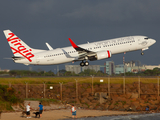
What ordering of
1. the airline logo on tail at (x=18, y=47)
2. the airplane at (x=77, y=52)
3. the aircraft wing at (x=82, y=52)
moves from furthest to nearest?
the airline logo on tail at (x=18, y=47)
the airplane at (x=77, y=52)
the aircraft wing at (x=82, y=52)

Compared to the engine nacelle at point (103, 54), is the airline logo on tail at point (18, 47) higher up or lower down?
higher up

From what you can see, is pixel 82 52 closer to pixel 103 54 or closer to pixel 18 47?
pixel 103 54

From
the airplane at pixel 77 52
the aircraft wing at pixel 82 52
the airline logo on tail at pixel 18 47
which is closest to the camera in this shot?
the aircraft wing at pixel 82 52

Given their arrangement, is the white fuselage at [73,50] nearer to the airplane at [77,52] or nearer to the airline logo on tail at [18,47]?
the airplane at [77,52]

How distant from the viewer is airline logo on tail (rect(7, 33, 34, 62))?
160ft

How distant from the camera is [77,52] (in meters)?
48.3

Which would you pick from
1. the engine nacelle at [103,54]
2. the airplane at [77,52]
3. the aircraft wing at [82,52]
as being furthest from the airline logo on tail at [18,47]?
the engine nacelle at [103,54]

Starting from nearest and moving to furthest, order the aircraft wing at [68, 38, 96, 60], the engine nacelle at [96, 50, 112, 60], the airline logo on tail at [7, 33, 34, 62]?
1. the aircraft wing at [68, 38, 96, 60]
2. the engine nacelle at [96, 50, 112, 60]
3. the airline logo on tail at [7, 33, 34, 62]

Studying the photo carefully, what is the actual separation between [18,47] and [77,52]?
36.3ft

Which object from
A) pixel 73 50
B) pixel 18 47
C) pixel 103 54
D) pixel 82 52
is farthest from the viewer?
pixel 18 47

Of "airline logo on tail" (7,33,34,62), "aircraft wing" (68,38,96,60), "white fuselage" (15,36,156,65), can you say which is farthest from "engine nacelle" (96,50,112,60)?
"airline logo on tail" (7,33,34,62)

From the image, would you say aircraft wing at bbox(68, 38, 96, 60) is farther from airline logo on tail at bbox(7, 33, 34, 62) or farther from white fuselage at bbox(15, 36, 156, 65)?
airline logo on tail at bbox(7, 33, 34, 62)

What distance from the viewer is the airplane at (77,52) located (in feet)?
157

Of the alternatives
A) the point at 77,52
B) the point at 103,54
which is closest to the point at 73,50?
the point at 77,52
